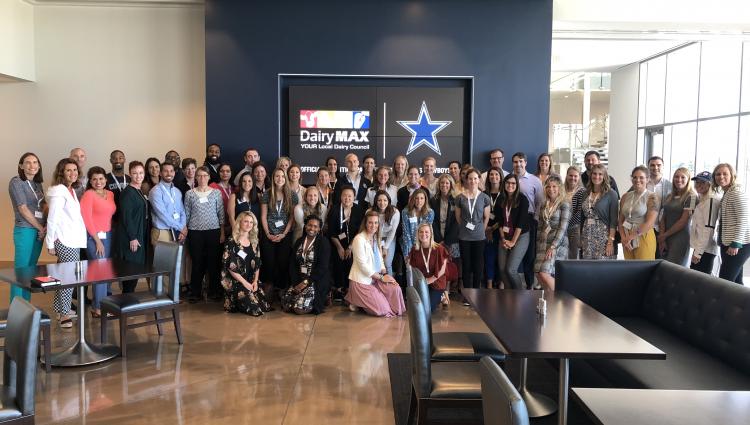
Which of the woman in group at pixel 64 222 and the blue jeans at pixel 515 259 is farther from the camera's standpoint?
the blue jeans at pixel 515 259

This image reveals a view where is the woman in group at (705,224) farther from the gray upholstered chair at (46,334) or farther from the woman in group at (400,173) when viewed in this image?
the gray upholstered chair at (46,334)

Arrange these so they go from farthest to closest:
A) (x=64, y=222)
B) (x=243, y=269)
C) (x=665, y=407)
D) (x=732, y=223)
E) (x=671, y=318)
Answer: (x=243, y=269)
(x=732, y=223)
(x=64, y=222)
(x=671, y=318)
(x=665, y=407)

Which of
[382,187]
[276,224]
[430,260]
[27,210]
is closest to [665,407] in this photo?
[430,260]

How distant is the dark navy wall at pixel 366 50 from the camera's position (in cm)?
786

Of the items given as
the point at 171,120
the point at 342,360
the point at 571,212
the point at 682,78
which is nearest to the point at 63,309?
the point at 342,360

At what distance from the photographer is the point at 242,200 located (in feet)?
21.4

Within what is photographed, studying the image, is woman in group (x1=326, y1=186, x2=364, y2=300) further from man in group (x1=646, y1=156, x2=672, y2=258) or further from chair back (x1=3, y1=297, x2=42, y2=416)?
chair back (x1=3, y1=297, x2=42, y2=416)

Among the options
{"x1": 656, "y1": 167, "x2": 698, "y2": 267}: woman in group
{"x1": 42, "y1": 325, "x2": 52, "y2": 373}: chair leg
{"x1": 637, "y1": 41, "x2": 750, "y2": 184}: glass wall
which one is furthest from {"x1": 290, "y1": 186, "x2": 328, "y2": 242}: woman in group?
{"x1": 637, "y1": 41, "x2": 750, "y2": 184}: glass wall

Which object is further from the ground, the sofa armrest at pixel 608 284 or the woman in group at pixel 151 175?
the woman in group at pixel 151 175

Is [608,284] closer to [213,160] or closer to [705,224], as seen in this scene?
[705,224]

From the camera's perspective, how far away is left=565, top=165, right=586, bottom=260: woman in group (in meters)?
6.18

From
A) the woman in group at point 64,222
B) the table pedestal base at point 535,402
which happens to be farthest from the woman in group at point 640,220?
the woman in group at point 64,222

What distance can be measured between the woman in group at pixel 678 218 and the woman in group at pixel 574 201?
2.73 feet

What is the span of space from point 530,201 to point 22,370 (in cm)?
550
